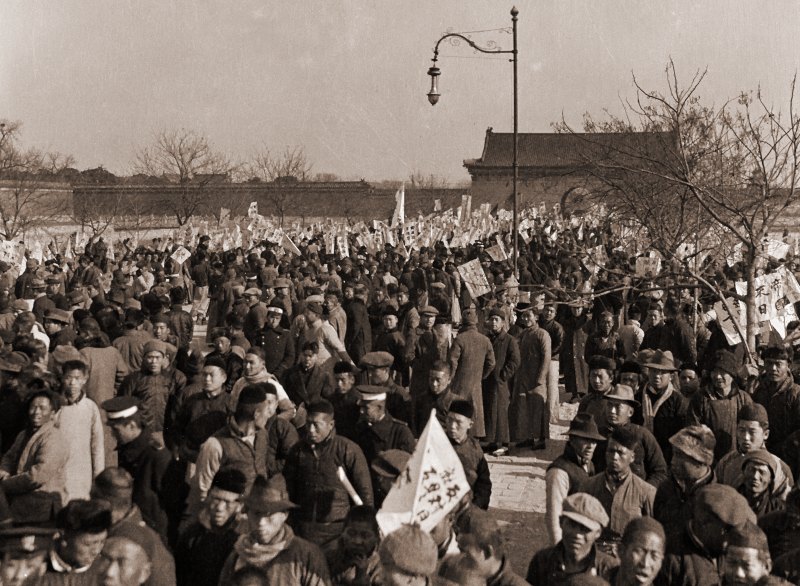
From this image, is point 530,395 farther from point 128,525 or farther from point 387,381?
point 128,525

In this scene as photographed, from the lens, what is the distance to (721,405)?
6.55 m

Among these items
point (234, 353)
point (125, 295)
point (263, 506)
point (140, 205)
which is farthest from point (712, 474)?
point (140, 205)

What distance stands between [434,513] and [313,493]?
3.76ft

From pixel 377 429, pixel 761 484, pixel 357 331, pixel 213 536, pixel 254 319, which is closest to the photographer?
pixel 213 536

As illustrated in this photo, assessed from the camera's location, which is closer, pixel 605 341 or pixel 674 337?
pixel 674 337

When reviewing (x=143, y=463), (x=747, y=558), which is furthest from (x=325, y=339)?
(x=747, y=558)

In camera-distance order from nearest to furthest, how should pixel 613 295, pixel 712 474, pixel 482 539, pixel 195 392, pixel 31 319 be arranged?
pixel 482 539 → pixel 712 474 → pixel 195 392 → pixel 31 319 → pixel 613 295

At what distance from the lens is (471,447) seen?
226 inches

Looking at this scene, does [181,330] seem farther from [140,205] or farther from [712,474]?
[140,205]

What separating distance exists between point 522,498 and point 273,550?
4.33 m

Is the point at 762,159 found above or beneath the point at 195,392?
above

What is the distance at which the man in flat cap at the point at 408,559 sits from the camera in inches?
145

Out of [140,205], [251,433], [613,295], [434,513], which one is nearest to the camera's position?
[434,513]

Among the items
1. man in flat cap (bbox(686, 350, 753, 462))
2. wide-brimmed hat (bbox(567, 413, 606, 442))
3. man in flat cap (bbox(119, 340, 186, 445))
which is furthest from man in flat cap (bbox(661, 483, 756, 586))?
man in flat cap (bbox(119, 340, 186, 445))
